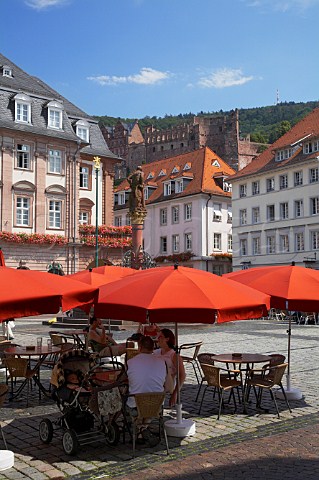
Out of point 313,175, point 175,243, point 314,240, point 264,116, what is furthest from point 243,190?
point 264,116

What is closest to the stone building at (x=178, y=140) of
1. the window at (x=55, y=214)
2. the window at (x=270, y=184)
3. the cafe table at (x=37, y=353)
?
the window at (x=270, y=184)

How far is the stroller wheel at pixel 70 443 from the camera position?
725 cm

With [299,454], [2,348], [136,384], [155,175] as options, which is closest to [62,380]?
[136,384]

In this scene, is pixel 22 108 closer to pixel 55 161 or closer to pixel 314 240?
pixel 55 161

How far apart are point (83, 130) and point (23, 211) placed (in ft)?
30.5

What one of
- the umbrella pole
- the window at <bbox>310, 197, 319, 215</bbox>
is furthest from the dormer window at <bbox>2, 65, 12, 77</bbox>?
the umbrella pole

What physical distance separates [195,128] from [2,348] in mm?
121900

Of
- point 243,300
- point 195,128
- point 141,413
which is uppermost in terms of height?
point 195,128

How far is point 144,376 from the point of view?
7711 mm

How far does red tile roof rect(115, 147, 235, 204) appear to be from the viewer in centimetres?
6103

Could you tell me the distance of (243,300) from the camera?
782cm

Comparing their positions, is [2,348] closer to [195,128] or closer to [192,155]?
[192,155]

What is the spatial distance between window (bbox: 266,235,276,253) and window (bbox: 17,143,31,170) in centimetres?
2242

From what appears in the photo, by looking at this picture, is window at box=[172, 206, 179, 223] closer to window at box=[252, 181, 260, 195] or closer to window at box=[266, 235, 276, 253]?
window at box=[252, 181, 260, 195]
